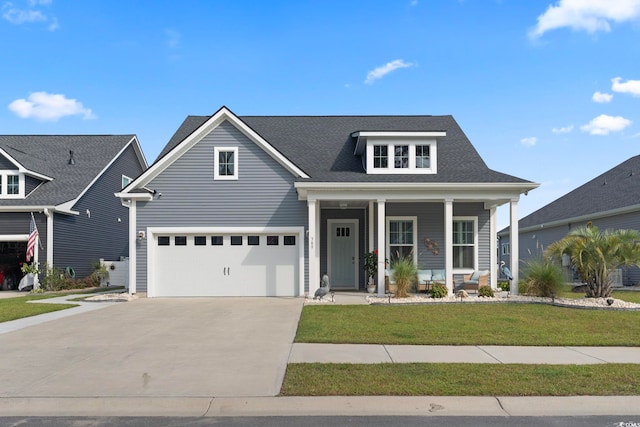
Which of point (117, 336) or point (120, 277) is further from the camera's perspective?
point (120, 277)

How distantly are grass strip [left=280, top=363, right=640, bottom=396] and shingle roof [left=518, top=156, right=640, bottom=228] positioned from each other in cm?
1724

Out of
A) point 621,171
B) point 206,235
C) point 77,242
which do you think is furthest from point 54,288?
point 621,171

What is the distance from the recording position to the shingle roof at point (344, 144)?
55.2 ft

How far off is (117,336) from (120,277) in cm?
1530

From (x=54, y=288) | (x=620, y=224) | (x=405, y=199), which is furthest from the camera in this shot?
→ (x=620, y=224)

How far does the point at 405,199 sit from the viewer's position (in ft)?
53.6

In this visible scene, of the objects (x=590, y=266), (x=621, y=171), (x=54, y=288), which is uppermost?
(x=621, y=171)

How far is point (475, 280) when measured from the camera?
17.5m

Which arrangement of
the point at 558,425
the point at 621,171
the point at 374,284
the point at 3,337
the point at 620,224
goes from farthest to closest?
the point at 621,171, the point at 620,224, the point at 374,284, the point at 3,337, the point at 558,425

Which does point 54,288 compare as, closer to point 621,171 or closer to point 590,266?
point 590,266

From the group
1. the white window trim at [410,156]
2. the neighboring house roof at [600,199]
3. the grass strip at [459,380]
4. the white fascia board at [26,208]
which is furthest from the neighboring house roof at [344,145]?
the grass strip at [459,380]

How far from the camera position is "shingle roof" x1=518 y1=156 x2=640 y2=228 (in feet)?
75.6

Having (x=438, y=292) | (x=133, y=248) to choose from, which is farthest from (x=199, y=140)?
(x=438, y=292)

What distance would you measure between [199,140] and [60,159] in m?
11.9
